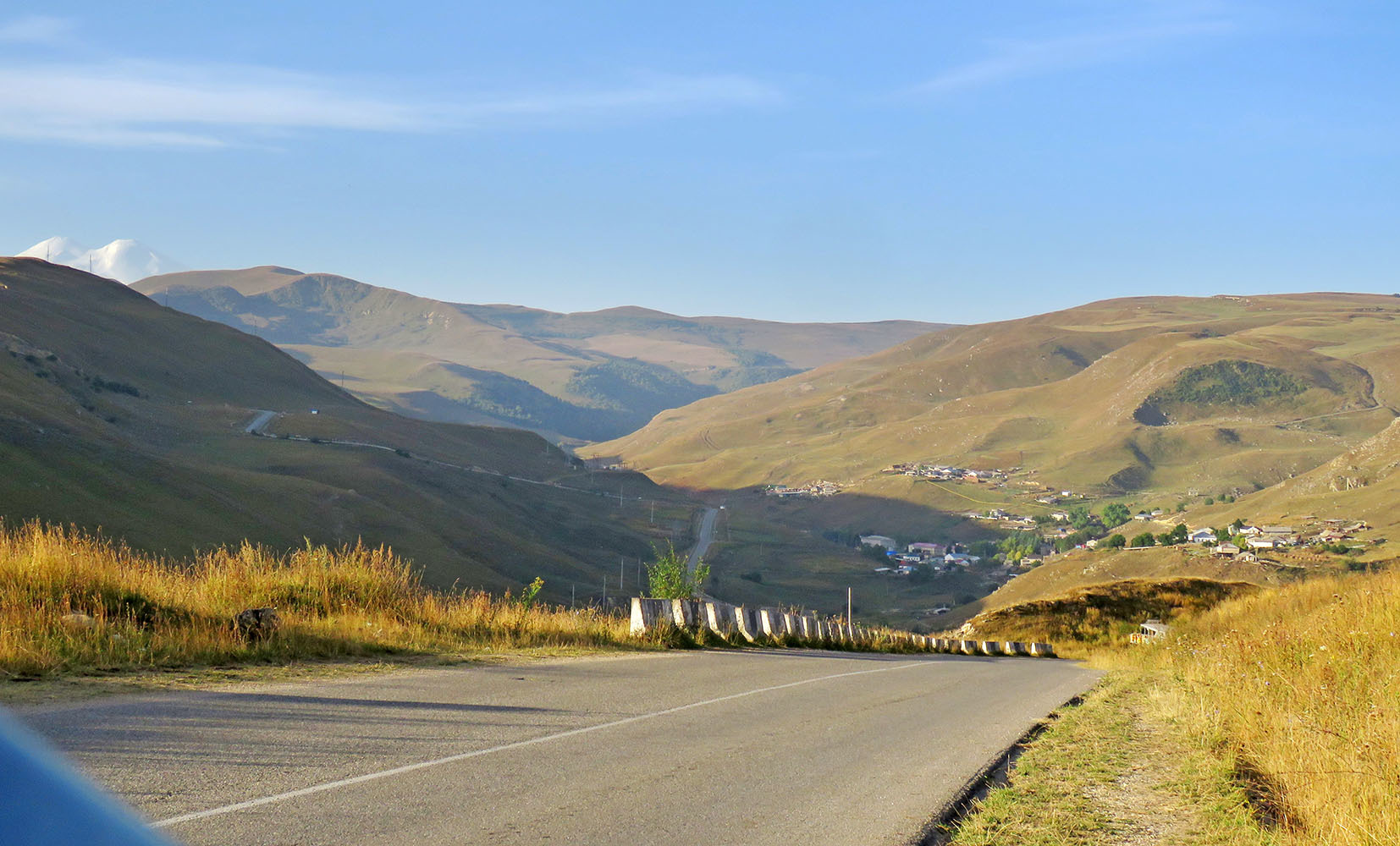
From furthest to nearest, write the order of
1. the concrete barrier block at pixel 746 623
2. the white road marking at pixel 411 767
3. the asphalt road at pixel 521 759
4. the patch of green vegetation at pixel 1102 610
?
1. the patch of green vegetation at pixel 1102 610
2. the concrete barrier block at pixel 746 623
3. the asphalt road at pixel 521 759
4. the white road marking at pixel 411 767

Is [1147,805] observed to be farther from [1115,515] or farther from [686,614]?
[1115,515]

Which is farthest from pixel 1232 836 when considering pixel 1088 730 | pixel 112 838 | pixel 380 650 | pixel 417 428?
pixel 417 428

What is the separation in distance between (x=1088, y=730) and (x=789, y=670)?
14.4ft

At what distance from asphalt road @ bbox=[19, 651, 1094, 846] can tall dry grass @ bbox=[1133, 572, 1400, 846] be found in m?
2.07

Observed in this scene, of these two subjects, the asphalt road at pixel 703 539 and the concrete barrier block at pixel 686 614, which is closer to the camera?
the concrete barrier block at pixel 686 614

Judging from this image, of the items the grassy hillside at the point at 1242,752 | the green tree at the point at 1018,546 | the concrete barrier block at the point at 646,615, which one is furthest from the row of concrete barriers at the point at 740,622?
the green tree at the point at 1018,546

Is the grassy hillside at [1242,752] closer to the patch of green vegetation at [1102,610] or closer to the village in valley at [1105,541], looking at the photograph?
the patch of green vegetation at [1102,610]

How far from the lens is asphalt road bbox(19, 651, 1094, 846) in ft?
19.3

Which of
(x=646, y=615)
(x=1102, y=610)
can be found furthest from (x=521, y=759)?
(x=1102, y=610)

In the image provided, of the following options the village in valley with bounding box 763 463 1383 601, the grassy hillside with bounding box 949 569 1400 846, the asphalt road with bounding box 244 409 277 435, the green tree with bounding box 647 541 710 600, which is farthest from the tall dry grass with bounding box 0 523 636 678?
the asphalt road with bounding box 244 409 277 435

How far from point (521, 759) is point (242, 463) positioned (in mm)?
107796

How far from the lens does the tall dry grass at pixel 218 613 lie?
10266mm

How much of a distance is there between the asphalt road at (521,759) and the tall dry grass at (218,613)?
1528 millimetres

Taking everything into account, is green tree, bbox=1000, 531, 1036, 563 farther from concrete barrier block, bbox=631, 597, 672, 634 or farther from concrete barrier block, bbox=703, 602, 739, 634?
concrete barrier block, bbox=631, 597, 672, 634
